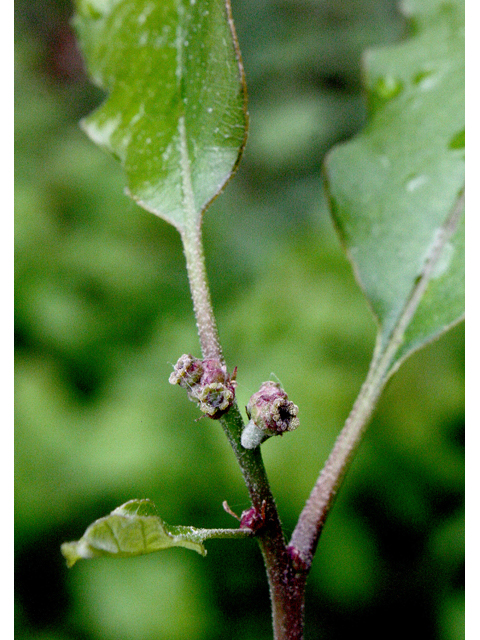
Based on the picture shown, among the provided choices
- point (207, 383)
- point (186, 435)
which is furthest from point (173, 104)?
point (186, 435)

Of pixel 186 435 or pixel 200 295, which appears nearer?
pixel 200 295

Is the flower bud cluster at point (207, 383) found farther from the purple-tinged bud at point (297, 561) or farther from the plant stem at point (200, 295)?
the purple-tinged bud at point (297, 561)

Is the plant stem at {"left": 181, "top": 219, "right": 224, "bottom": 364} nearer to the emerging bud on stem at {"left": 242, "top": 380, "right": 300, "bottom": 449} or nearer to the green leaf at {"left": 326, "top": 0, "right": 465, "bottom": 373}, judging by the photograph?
the emerging bud on stem at {"left": 242, "top": 380, "right": 300, "bottom": 449}

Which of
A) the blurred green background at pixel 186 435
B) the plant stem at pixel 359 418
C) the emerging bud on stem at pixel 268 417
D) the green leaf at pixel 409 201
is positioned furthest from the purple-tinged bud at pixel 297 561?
the blurred green background at pixel 186 435

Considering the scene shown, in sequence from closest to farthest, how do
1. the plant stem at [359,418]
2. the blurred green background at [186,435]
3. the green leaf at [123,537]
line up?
1. the green leaf at [123,537]
2. the plant stem at [359,418]
3. the blurred green background at [186,435]

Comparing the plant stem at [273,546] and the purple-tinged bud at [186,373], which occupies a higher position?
the purple-tinged bud at [186,373]

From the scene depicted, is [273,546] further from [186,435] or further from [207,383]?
[186,435]
